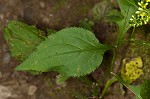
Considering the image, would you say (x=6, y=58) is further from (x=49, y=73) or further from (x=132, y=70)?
(x=132, y=70)

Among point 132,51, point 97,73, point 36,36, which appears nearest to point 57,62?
point 36,36

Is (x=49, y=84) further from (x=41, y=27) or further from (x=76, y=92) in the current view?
(x=41, y=27)

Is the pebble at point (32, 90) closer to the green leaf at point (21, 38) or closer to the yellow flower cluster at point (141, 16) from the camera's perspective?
the green leaf at point (21, 38)

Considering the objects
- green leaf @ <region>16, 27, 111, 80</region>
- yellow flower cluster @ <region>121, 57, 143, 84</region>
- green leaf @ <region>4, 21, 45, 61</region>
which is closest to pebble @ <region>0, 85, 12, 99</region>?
green leaf @ <region>4, 21, 45, 61</region>

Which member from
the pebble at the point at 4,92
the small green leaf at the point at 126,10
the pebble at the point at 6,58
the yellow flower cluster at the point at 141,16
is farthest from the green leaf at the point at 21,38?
the yellow flower cluster at the point at 141,16

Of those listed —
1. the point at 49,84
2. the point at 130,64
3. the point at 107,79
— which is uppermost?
the point at 130,64

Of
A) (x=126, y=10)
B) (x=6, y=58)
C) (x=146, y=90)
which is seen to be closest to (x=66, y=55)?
(x=126, y=10)
